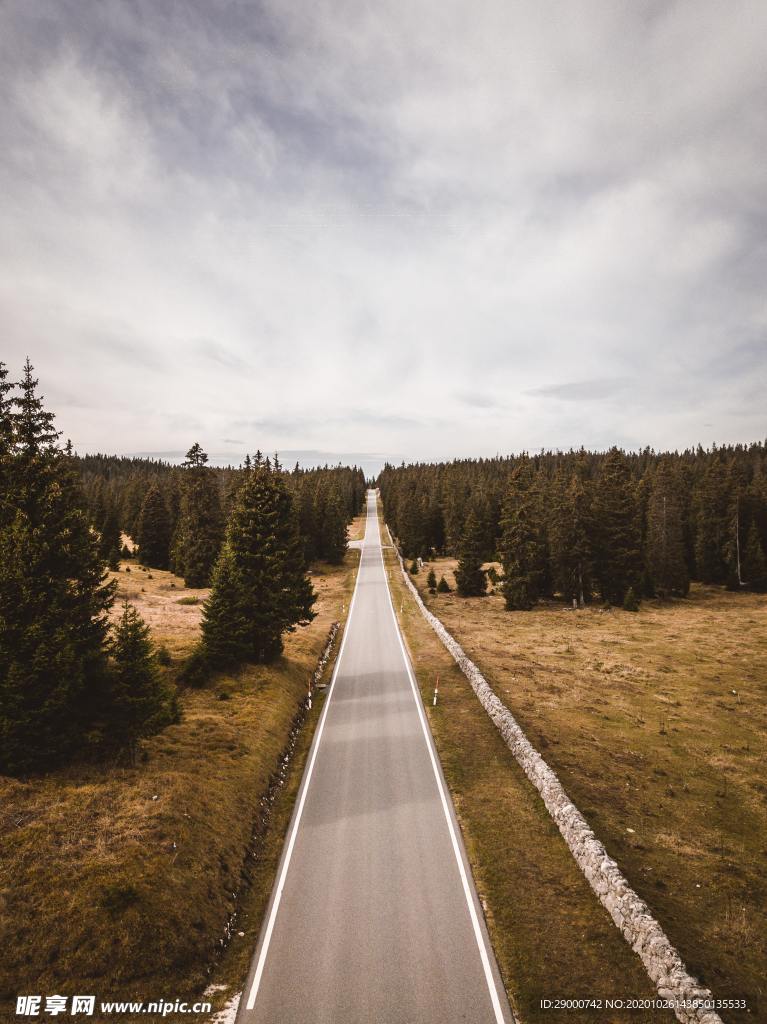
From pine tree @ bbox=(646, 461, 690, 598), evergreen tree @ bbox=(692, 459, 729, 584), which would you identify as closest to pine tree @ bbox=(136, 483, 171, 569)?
pine tree @ bbox=(646, 461, 690, 598)

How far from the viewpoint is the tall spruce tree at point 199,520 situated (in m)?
48.5

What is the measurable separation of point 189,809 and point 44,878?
4.04 meters

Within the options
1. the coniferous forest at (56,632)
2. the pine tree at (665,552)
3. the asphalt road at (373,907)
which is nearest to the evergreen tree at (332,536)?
the pine tree at (665,552)

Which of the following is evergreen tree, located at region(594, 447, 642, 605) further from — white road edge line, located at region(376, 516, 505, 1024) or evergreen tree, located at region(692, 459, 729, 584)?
white road edge line, located at region(376, 516, 505, 1024)

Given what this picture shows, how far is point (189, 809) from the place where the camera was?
1416cm

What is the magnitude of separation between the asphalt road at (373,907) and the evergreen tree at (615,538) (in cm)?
3855

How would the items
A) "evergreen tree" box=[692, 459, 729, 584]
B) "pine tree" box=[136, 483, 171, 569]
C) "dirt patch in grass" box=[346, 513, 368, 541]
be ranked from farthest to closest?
"dirt patch in grass" box=[346, 513, 368, 541] < "pine tree" box=[136, 483, 171, 569] < "evergreen tree" box=[692, 459, 729, 584]

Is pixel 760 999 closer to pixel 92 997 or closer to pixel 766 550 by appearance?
pixel 92 997

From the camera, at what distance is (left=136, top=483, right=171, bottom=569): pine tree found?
226ft

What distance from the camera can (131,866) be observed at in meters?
11.5

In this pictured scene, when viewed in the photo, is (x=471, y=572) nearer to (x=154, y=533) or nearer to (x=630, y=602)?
(x=630, y=602)

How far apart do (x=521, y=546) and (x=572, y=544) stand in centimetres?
651

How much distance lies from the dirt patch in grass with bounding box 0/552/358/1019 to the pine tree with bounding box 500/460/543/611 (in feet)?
117

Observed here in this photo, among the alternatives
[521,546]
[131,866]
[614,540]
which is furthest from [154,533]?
[131,866]
